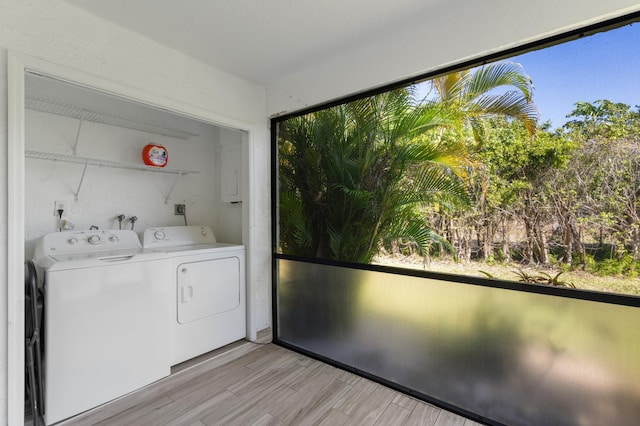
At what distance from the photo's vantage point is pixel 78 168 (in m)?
2.38

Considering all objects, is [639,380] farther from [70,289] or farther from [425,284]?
[70,289]

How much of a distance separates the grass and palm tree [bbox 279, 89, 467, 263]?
0.13 metres

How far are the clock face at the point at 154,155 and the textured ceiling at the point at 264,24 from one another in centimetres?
89

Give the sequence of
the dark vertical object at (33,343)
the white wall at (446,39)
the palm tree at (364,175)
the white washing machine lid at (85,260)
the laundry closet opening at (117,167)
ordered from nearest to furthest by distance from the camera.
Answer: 1. the white wall at (446,39)
2. the dark vertical object at (33,343)
3. the white washing machine lid at (85,260)
4. the palm tree at (364,175)
5. the laundry closet opening at (117,167)

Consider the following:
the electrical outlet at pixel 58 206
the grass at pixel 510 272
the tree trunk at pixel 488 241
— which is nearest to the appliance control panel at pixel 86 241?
the electrical outlet at pixel 58 206

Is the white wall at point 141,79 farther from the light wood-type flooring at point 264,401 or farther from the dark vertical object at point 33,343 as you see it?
the light wood-type flooring at point 264,401

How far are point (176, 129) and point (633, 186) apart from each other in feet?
11.2

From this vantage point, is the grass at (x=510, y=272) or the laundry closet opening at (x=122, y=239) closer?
the grass at (x=510, y=272)

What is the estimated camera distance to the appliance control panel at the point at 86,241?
2.01 metres

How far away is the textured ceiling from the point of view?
5.58 ft

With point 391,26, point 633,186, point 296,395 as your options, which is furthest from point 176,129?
point 633,186

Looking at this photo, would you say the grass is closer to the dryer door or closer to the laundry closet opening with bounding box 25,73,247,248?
the dryer door

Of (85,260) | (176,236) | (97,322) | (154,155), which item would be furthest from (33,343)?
(154,155)

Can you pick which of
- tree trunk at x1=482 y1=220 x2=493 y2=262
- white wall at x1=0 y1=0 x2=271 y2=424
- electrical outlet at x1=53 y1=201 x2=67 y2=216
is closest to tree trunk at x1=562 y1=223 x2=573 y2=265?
tree trunk at x1=482 y1=220 x2=493 y2=262
